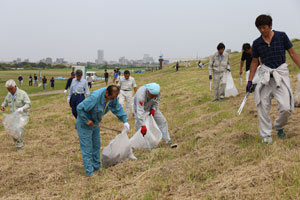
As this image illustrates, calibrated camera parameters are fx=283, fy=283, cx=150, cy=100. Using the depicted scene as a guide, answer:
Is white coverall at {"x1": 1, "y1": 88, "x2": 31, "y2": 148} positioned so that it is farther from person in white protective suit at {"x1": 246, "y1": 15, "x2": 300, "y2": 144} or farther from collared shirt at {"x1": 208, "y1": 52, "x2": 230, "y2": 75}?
collared shirt at {"x1": 208, "y1": 52, "x2": 230, "y2": 75}

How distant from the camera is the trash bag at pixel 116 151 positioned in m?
4.60

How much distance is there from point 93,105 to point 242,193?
7.89 ft

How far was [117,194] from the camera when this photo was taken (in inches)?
134

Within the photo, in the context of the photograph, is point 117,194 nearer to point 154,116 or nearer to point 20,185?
point 20,185

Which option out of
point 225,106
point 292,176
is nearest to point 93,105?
point 292,176

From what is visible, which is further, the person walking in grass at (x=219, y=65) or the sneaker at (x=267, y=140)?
the person walking in grass at (x=219, y=65)

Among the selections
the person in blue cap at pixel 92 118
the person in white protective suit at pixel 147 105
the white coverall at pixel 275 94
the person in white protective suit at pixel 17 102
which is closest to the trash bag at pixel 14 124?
the person in white protective suit at pixel 17 102

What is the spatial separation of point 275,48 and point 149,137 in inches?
104

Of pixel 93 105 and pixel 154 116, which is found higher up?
pixel 93 105

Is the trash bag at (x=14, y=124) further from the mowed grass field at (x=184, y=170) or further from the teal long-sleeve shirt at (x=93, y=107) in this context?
the teal long-sleeve shirt at (x=93, y=107)

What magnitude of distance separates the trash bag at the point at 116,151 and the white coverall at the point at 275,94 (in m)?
2.14

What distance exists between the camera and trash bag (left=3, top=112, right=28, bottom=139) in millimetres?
5996

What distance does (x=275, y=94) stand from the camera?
4.07 m

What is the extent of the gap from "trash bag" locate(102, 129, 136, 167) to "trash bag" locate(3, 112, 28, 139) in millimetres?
2521
